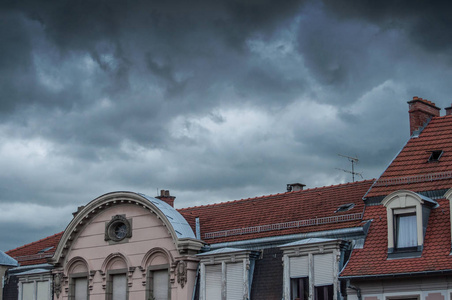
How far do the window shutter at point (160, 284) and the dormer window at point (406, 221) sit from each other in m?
11.6

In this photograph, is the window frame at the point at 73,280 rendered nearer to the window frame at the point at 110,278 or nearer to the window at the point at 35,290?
the window frame at the point at 110,278

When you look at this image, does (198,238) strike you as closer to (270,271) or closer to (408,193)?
(270,271)

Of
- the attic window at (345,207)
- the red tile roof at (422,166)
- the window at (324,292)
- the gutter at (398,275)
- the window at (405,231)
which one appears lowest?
the window at (324,292)

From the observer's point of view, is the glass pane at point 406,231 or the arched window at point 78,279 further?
the arched window at point 78,279

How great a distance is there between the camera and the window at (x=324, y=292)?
35219 mm

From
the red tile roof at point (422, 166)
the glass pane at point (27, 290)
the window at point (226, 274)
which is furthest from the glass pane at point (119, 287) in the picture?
the red tile roof at point (422, 166)

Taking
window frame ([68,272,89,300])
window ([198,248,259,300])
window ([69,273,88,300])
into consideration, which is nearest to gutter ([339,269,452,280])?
window ([198,248,259,300])

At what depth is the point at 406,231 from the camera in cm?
3403

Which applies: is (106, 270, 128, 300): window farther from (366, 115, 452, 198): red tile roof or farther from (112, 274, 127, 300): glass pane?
(366, 115, 452, 198): red tile roof

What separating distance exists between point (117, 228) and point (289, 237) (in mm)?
9699

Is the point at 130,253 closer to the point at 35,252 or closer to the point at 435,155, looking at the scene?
the point at 35,252

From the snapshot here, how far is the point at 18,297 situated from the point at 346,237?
19.3 meters

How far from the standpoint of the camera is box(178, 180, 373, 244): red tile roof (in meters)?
37.9

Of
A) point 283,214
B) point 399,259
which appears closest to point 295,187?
point 283,214
